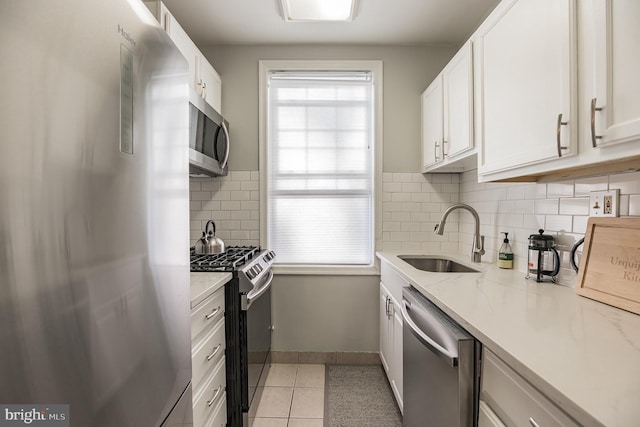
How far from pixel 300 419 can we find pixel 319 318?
2.91 ft

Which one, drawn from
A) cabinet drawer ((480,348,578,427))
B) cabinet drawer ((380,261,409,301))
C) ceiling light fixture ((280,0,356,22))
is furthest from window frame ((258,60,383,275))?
cabinet drawer ((480,348,578,427))

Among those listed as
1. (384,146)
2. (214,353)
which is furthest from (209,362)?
(384,146)

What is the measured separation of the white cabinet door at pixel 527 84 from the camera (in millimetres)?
1158

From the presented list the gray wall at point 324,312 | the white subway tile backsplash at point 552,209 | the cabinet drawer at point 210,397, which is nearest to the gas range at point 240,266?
the cabinet drawer at point 210,397

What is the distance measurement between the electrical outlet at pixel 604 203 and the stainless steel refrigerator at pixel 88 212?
1.58 m

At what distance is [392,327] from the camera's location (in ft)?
7.49

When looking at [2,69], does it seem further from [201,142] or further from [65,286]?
[201,142]

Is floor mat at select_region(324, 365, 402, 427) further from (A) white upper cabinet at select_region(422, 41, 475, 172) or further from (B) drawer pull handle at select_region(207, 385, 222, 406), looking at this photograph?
(A) white upper cabinet at select_region(422, 41, 475, 172)

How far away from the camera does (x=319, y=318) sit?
289cm

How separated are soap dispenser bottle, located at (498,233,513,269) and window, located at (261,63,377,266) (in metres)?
1.07

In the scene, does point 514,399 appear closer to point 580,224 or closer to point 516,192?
point 580,224

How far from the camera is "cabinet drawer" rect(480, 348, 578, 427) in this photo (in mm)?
747

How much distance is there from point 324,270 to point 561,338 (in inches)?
81.8

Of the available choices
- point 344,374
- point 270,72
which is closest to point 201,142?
point 270,72
